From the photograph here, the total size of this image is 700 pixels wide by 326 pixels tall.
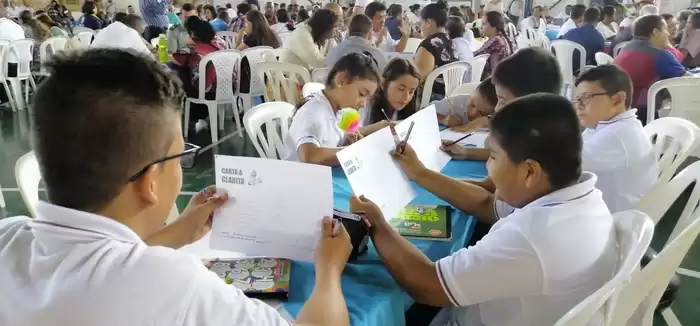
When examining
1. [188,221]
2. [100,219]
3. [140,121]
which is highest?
[140,121]

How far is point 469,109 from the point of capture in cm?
274

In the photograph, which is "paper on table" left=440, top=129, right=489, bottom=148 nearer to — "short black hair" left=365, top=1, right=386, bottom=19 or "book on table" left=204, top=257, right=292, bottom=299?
"book on table" left=204, top=257, right=292, bottom=299

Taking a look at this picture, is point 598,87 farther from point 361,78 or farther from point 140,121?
point 140,121

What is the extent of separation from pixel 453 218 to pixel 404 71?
1.09m

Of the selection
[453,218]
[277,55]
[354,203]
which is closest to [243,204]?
[354,203]

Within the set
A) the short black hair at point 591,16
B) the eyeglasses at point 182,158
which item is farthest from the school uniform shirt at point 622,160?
the short black hair at point 591,16

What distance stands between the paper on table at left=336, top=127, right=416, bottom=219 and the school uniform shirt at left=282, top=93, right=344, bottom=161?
2.02 feet

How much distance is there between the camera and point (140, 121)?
71 cm

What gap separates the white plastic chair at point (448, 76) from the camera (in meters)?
3.99

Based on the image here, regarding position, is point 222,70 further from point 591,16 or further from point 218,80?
point 591,16

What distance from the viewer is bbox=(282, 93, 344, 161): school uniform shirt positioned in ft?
6.77

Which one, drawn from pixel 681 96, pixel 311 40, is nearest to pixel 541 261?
pixel 681 96

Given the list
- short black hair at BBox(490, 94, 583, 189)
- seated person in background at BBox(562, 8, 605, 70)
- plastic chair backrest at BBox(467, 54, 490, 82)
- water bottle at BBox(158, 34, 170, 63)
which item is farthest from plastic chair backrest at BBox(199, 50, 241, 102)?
short black hair at BBox(490, 94, 583, 189)

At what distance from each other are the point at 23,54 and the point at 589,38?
19.0 ft
